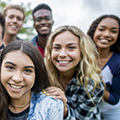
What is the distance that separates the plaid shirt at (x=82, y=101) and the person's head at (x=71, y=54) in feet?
0.48

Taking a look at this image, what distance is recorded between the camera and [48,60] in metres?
2.60

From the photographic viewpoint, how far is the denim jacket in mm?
1716

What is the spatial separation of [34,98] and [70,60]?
773 millimetres

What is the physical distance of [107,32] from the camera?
8.82 ft

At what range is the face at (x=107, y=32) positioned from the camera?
270 centimetres

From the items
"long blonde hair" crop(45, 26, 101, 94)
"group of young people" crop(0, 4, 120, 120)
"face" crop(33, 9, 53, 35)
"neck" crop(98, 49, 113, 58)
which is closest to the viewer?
"group of young people" crop(0, 4, 120, 120)

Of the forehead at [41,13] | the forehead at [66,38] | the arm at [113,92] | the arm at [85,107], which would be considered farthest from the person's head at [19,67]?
the forehead at [41,13]

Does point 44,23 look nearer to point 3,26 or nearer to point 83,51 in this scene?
point 3,26

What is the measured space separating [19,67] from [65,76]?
3.36 ft

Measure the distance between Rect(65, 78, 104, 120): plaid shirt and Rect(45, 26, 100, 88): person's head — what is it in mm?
145

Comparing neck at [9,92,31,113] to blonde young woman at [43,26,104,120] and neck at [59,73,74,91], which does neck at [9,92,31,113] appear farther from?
neck at [59,73,74,91]

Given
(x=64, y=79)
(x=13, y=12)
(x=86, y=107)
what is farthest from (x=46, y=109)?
(x=13, y=12)

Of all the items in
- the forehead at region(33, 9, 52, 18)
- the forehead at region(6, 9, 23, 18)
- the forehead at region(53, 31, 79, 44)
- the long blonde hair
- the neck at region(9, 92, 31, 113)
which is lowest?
the neck at region(9, 92, 31, 113)

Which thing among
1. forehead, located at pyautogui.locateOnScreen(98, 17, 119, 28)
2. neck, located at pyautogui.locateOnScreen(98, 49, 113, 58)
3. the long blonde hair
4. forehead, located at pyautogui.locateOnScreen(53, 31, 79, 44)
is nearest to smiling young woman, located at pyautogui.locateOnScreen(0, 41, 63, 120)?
forehead, located at pyautogui.locateOnScreen(53, 31, 79, 44)
